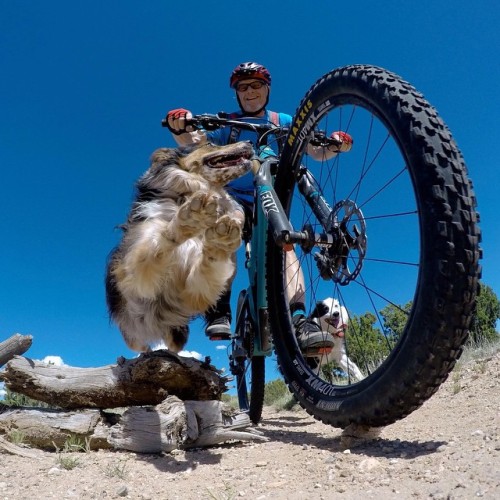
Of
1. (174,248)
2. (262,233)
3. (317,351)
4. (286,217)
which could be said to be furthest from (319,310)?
(174,248)

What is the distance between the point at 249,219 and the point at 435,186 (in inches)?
91.2

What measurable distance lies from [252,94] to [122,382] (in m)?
2.81

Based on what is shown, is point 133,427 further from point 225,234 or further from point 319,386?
point 225,234

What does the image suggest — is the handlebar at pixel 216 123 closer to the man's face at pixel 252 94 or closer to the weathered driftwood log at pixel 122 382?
the man's face at pixel 252 94

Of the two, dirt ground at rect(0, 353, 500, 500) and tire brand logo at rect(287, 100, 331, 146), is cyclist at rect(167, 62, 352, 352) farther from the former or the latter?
dirt ground at rect(0, 353, 500, 500)

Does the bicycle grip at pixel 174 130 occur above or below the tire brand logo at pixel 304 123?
above

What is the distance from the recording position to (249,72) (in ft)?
14.9

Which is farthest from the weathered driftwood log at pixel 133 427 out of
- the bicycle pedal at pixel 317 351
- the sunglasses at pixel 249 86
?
the sunglasses at pixel 249 86

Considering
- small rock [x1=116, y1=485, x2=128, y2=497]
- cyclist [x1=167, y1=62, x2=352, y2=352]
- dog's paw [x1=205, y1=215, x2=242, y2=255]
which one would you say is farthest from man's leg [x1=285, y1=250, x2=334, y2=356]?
small rock [x1=116, y1=485, x2=128, y2=497]

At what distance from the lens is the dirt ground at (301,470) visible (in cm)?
177

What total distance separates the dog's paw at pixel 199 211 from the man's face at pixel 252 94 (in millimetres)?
1818

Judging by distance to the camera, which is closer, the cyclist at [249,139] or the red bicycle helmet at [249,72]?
the cyclist at [249,139]

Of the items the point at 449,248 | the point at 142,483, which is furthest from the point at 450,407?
the point at 142,483

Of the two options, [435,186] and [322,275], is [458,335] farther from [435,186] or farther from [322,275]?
[322,275]
